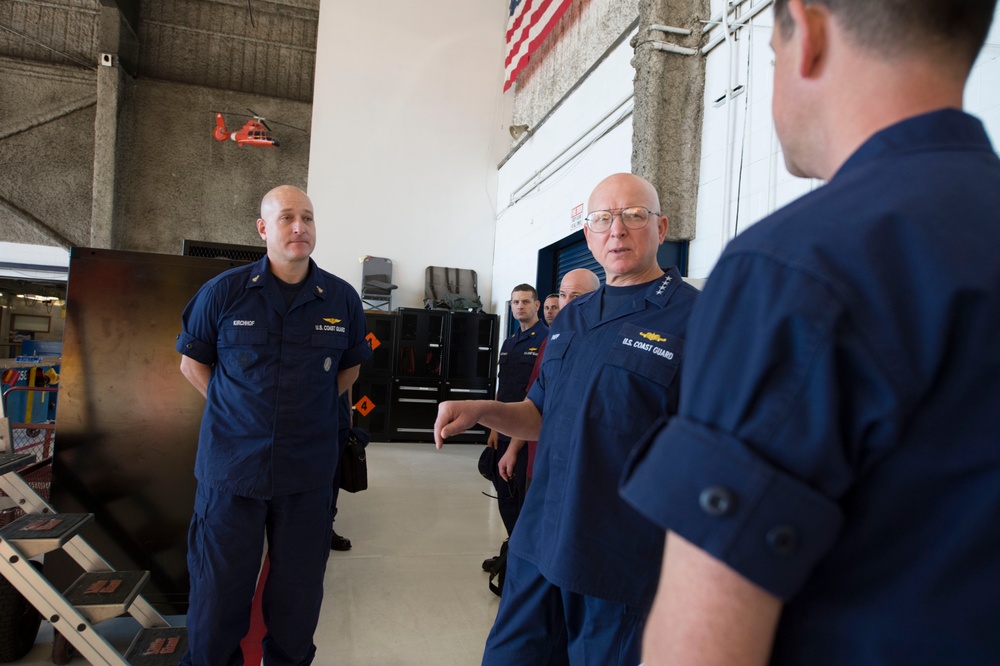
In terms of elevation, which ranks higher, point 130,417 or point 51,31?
point 51,31

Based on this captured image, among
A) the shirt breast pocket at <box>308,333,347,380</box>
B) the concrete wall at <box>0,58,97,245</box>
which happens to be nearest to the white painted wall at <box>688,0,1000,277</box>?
the shirt breast pocket at <box>308,333,347,380</box>

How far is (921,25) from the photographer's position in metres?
0.49

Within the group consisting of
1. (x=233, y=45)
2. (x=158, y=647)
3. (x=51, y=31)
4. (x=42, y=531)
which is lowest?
(x=158, y=647)

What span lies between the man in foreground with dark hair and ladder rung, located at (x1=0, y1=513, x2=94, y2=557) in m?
2.39

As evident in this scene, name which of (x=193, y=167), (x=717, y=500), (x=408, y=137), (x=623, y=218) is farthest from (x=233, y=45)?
(x=717, y=500)

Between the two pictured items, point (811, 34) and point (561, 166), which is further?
point (561, 166)

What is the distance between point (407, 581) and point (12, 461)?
6.71 ft

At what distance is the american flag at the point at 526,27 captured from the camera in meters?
7.16

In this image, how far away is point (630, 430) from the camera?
1526 mm

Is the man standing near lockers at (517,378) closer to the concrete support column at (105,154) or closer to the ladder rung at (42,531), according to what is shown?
the ladder rung at (42,531)

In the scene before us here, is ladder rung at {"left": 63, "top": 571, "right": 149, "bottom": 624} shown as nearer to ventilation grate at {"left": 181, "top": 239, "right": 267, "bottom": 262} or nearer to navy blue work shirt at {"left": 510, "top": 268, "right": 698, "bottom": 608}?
navy blue work shirt at {"left": 510, "top": 268, "right": 698, "bottom": 608}

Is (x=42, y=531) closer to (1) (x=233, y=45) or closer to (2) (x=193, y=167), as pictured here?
(2) (x=193, y=167)

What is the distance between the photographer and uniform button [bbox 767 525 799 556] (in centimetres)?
43

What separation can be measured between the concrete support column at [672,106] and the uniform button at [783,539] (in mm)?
3733
